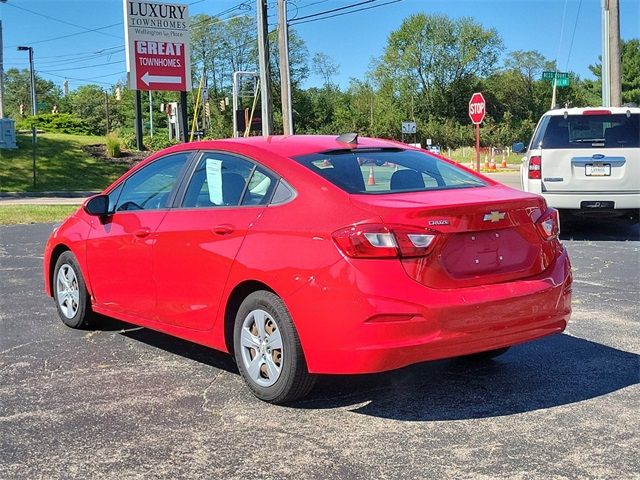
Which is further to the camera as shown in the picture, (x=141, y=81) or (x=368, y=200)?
(x=141, y=81)

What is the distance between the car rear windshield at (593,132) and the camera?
33.9 ft

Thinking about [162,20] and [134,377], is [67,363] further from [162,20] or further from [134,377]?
[162,20]

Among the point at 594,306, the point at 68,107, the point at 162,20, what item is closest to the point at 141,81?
the point at 162,20

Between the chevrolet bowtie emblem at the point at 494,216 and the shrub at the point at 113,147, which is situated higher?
the shrub at the point at 113,147

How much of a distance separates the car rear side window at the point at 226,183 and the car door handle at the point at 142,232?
13.8 inches

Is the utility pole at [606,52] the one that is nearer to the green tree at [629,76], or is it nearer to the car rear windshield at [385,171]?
the car rear windshield at [385,171]

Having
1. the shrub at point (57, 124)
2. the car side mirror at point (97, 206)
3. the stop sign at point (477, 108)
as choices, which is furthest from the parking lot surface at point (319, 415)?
the shrub at point (57, 124)

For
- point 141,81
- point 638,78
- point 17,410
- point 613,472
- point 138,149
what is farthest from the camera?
point 638,78

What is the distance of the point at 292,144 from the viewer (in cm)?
465

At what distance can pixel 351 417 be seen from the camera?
392 centimetres

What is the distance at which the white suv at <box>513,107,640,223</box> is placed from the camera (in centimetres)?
1027

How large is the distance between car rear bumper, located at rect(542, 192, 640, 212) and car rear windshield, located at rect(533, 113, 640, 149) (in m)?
0.68

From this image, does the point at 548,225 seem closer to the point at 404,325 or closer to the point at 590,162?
the point at 404,325

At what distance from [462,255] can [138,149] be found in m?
31.2
